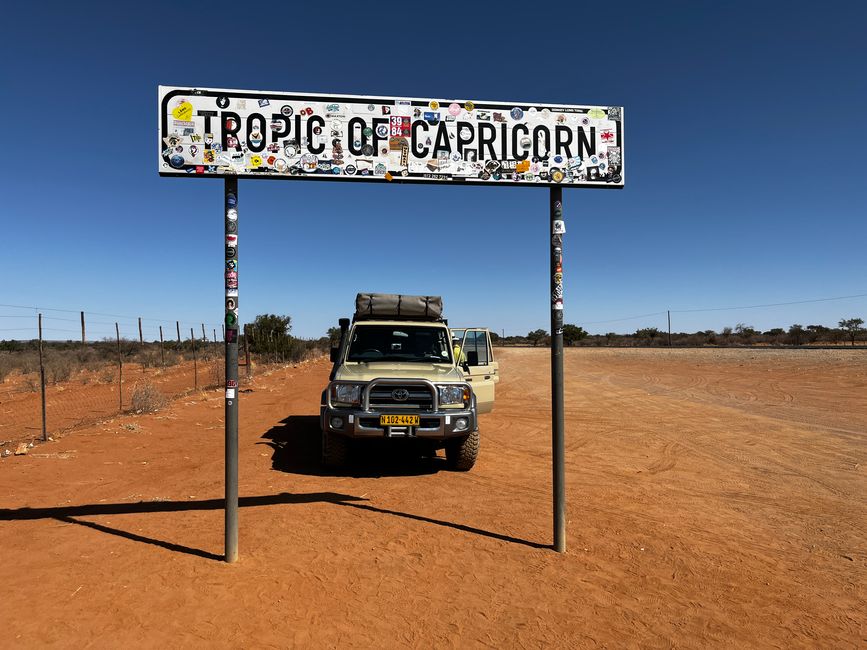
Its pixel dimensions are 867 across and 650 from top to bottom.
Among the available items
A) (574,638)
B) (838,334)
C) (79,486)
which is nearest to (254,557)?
(574,638)

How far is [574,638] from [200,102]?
4.71 meters

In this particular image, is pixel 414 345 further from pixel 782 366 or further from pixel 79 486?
pixel 782 366

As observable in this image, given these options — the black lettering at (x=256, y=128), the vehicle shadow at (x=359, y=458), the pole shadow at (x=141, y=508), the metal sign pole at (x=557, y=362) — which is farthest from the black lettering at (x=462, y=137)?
the vehicle shadow at (x=359, y=458)

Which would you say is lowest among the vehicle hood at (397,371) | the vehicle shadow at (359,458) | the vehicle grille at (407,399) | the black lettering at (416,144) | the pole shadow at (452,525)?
the vehicle shadow at (359,458)

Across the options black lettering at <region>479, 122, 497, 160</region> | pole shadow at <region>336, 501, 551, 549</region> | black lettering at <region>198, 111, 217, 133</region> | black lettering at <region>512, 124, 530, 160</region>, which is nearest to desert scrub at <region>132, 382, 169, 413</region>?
pole shadow at <region>336, 501, 551, 549</region>

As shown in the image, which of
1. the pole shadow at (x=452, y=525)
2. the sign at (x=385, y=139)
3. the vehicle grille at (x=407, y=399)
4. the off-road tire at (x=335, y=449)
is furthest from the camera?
the off-road tire at (x=335, y=449)

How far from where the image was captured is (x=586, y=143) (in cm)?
446

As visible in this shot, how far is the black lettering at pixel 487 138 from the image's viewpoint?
14.4ft

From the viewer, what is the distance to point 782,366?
2658 centimetres

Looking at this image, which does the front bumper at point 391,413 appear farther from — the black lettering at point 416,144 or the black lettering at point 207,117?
the black lettering at point 207,117

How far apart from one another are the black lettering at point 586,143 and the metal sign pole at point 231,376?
9.63 ft

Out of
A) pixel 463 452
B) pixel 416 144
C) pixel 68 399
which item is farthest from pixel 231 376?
pixel 68 399

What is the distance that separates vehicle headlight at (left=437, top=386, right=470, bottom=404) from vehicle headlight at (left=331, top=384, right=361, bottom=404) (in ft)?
3.45

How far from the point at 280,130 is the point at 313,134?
0.27 meters
